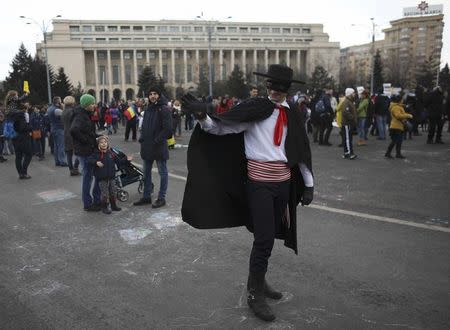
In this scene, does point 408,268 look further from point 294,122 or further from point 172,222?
point 172,222

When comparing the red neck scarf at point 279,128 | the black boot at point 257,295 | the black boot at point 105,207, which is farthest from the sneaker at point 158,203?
the red neck scarf at point 279,128

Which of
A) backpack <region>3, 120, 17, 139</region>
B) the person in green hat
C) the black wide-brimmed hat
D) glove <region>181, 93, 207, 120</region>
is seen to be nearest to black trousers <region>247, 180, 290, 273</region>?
glove <region>181, 93, 207, 120</region>

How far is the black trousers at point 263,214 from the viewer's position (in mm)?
3680

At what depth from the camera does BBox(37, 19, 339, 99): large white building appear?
361ft

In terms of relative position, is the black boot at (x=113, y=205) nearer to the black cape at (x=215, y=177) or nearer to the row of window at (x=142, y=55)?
the black cape at (x=215, y=177)

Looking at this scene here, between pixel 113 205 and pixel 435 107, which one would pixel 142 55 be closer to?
pixel 435 107

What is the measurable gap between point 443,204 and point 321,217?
86.5 inches

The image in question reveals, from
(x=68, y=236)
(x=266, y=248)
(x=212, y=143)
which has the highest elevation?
(x=212, y=143)

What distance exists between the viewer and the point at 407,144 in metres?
15.2

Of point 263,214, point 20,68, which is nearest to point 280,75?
point 263,214

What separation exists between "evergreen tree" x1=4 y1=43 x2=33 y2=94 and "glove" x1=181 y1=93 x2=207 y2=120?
41188 millimetres

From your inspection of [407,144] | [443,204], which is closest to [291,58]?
[407,144]

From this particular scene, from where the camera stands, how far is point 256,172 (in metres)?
3.74

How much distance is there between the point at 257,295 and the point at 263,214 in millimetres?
682
